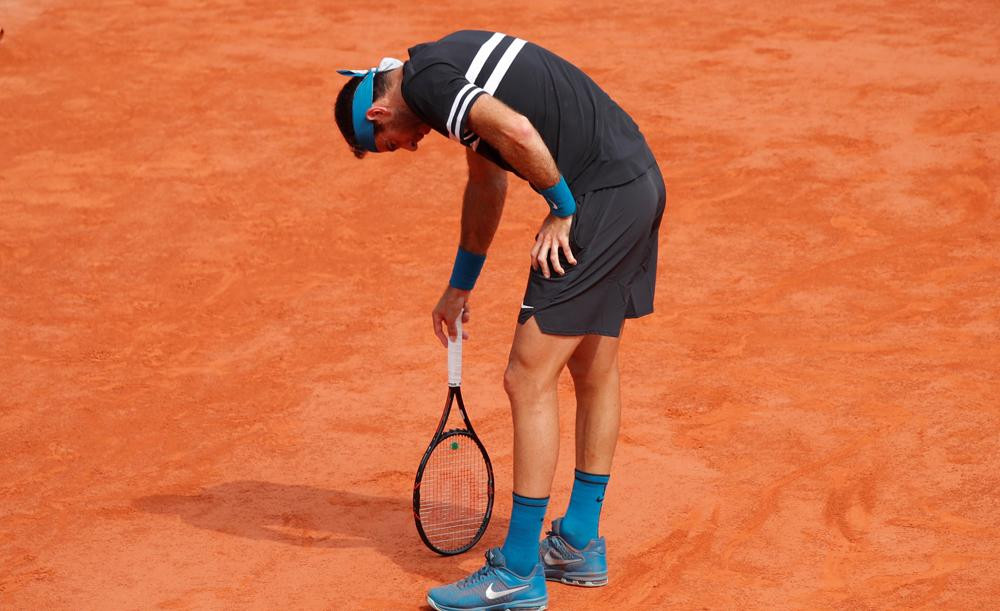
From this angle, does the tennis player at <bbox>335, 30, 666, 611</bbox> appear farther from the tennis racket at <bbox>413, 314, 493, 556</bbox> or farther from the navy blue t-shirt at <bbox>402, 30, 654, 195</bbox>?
the tennis racket at <bbox>413, 314, 493, 556</bbox>

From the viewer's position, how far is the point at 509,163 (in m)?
4.19

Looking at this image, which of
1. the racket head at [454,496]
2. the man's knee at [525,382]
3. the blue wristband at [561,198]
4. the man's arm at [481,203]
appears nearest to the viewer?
the blue wristband at [561,198]

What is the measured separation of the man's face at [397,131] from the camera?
4.35 meters

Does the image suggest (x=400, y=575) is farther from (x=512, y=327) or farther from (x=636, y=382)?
(x=512, y=327)

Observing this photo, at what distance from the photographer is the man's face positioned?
14.3ft

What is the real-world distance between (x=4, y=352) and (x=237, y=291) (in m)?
1.34

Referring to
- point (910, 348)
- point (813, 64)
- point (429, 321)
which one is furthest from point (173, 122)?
point (910, 348)

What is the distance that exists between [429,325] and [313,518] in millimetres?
2055

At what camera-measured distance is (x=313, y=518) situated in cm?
534

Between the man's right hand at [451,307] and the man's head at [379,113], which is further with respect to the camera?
Answer: the man's right hand at [451,307]

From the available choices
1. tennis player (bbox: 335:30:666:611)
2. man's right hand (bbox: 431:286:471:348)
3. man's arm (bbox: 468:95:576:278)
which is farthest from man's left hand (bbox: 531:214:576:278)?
man's right hand (bbox: 431:286:471:348)

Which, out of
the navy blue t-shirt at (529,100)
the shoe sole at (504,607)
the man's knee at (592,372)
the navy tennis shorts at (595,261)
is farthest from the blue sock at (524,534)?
the navy blue t-shirt at (529,100)

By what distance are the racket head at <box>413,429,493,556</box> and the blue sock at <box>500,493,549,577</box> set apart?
44cm

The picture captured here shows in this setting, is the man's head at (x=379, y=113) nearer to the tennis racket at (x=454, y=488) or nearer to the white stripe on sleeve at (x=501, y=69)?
the white stripe on sleeve at (x=501, y=69)
